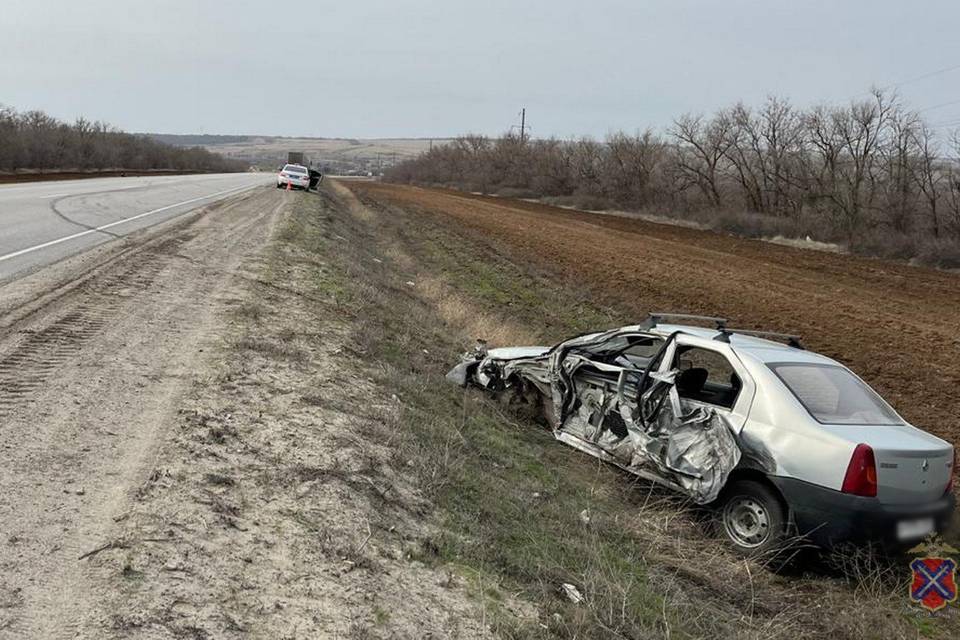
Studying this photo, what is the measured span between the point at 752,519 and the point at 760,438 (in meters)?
0.65

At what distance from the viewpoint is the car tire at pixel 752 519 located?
5707mm

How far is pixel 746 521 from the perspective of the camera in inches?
237

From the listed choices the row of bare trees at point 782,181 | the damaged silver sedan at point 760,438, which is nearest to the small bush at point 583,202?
the row of bare trees at point 782,181

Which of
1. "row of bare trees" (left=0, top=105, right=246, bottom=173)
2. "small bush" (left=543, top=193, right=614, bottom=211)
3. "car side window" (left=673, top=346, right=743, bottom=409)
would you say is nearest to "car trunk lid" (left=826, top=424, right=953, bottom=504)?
"car side window" (left=673, top=346, right=743, bottom=409)

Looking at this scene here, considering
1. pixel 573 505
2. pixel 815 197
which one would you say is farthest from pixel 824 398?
pixel 815 197

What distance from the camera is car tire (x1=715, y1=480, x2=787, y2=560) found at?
18.7 feet

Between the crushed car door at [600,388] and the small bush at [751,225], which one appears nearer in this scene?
the crushed car door at [600,388]

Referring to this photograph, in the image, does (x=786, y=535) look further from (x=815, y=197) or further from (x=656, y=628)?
(x=815, y=197)

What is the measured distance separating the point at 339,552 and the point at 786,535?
349 cm

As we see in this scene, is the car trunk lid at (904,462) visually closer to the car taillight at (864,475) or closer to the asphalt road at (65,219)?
the car taillight at (864,475)

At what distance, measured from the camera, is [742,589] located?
210 inches

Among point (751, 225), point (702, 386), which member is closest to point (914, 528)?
point (702, 386)

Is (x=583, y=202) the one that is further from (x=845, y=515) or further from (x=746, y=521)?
(x=845, y=515)

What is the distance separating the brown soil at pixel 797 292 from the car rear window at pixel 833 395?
402 cm
